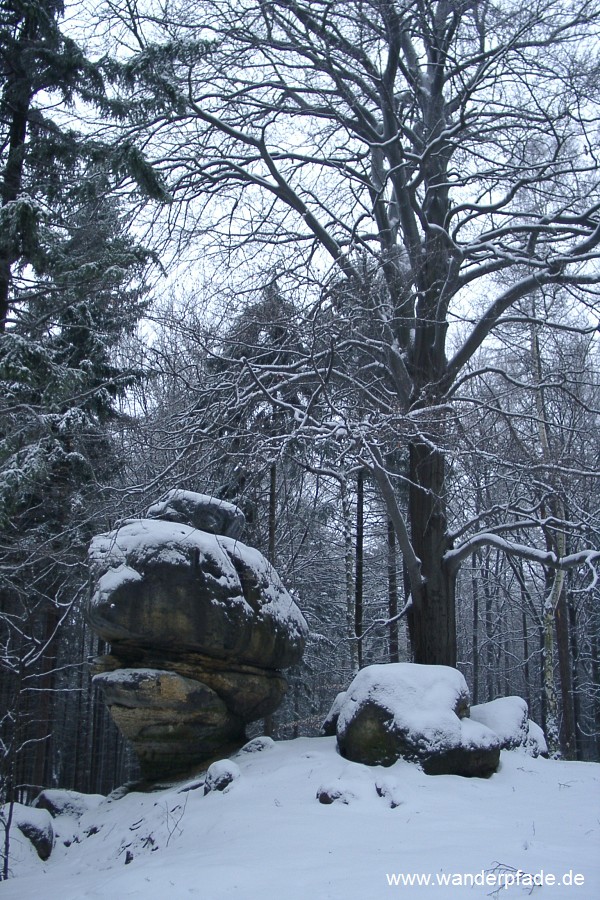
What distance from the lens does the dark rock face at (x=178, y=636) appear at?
28.5 feet

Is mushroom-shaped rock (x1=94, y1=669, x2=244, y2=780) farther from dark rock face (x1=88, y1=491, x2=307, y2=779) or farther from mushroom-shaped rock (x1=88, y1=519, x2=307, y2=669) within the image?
mushroom-shaped rock (x1=88, y1=519, x2=307, y2=669)

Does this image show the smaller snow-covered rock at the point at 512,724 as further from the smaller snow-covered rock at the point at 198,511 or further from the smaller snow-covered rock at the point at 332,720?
the smaller snow-covered rock at the point at 198,511

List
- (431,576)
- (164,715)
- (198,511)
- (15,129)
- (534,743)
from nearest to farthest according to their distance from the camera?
(15,129) → (164,715) → (534,743) → (431,576) → (198,511)

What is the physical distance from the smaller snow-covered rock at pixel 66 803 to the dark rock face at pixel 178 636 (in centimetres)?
202

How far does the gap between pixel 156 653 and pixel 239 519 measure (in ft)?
7.44

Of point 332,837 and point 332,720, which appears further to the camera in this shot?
point 332,720

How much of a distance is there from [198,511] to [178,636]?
1926 mm

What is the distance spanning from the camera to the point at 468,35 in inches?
359

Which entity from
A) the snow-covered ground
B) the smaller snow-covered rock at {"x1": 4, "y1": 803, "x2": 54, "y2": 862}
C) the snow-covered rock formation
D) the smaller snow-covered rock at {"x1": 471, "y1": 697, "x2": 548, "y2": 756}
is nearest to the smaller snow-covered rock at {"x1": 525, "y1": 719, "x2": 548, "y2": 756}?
the smaller snow-covered rock at {"x1": 471, "y1": 697, "x2": 548, "y2": 756}

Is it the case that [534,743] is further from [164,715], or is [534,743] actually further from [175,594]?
[175,594]

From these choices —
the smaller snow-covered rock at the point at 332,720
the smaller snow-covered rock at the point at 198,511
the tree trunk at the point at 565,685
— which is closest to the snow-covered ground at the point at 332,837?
the smaller snow-covered rock at the point at 332,720

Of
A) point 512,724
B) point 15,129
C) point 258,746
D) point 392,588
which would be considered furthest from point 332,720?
point 15,129

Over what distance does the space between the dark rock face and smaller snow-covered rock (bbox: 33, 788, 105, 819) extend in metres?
2.02

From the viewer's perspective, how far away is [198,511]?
10031 millimetres
